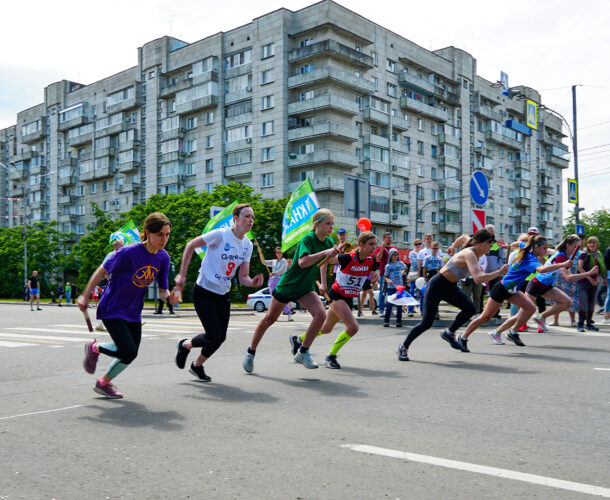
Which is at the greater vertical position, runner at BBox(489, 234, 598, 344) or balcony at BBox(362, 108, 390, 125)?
balcony at BBox(362, 108, 390, 125)

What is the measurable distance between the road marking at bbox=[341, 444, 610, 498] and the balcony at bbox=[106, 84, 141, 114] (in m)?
66.1

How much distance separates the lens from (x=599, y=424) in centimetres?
457

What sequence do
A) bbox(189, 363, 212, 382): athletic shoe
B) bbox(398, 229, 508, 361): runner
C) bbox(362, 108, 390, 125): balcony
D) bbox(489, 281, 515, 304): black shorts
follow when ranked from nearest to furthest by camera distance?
bbox(189, 363, 212, 382): athletic shoe
bbox(398, 229, 508, 361): runner
bbox(489, 281, 515, 304): black shorts
bbox(362, 108, 390, 125): balcony

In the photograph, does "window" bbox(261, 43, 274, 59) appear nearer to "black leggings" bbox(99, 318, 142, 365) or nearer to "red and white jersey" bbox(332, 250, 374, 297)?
"red and white jersey" bbox(332, 250, 374, 297)

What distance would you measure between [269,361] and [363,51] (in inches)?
2025

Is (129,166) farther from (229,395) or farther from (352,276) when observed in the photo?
(229,395)

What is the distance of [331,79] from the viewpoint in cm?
5069

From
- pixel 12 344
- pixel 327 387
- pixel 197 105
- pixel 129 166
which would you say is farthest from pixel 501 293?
pixel 129 166

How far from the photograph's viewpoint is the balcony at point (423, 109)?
193 ft

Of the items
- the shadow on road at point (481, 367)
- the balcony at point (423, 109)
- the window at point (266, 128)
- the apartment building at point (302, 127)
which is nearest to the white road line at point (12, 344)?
the shadow on road at point (481, 367)

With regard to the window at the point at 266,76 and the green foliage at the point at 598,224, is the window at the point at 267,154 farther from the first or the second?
the green foliage at the point at 598,224

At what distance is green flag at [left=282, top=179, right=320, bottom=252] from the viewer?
14.3 m

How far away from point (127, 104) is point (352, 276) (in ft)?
209

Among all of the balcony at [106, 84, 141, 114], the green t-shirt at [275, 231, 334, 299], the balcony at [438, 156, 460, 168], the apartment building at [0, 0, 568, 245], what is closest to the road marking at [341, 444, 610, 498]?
the green t-shirt at [275, 231, 334, 299]
